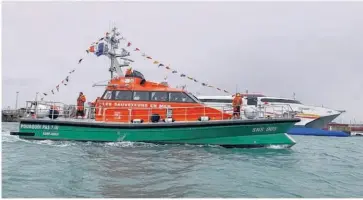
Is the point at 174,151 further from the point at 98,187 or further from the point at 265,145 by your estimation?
the point at 98,187

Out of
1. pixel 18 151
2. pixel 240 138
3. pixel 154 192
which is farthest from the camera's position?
pixel 240 138

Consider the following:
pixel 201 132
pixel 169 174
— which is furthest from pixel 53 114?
pixel 169 174

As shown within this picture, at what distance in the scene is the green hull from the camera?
10.5 m

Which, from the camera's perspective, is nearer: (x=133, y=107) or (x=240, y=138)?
(x=240, y=138)

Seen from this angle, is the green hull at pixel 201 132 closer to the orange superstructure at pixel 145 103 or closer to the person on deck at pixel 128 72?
the orange superstructure at pixel 145 103

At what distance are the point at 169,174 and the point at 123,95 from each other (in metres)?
6.20

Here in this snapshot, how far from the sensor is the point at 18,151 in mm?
8875

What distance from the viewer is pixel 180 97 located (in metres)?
11.7

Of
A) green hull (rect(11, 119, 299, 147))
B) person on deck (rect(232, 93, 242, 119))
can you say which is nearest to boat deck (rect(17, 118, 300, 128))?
green hull (rect(11, 119, 299, 147))

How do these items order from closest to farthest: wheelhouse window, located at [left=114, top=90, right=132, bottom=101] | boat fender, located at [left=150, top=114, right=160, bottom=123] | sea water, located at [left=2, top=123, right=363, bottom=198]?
1. sea water, located at [left=2, top=123, right=363, bottom=198]
2. boat fender, located at [left=150, top=114, right=160, bottom=123]
3. wheelhouse window, located at [left=114, top=90, right=132, bottom=101]

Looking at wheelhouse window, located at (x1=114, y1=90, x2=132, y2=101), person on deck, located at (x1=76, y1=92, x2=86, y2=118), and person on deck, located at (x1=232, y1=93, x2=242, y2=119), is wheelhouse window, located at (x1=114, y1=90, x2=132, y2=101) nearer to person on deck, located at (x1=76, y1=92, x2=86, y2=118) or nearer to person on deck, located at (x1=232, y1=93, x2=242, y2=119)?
person on deck, located at (x1=76, y1=92, x2=86, y2=118)

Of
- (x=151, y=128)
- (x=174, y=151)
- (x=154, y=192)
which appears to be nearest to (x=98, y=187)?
(x=154, y=192)

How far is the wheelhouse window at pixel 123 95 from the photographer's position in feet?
38.7

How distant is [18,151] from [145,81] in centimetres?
490
